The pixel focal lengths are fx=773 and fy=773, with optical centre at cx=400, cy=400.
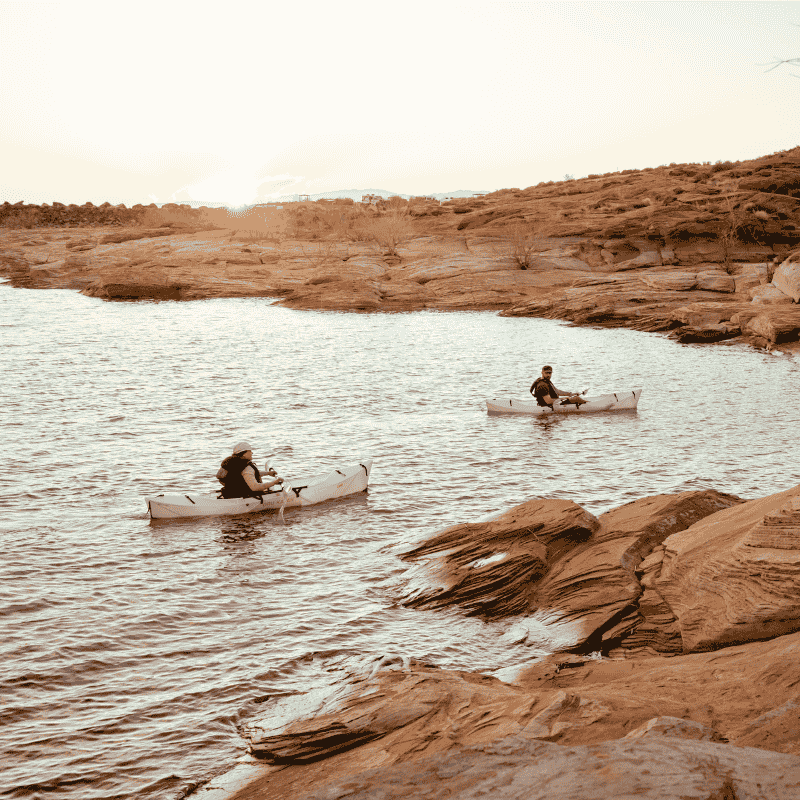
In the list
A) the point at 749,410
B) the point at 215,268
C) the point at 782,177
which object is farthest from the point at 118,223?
the point at 749,410

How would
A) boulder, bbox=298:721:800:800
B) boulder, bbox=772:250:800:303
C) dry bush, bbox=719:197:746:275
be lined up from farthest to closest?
1. dry bush, bbox=719:197:746:275
2. boulder, bbox=772:250:800:303
3. boulder, bbox=298:721:800:800

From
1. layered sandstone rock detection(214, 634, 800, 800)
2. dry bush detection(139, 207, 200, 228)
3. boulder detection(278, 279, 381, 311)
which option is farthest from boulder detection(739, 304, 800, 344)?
dry bush detection(139, 207, 200, 228)

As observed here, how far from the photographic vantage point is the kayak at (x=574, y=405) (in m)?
25.5

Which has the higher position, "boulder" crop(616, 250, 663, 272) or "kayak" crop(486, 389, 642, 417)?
"boulder" crop(616, 250, 663, 272)

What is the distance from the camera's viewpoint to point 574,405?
2566 centimetres

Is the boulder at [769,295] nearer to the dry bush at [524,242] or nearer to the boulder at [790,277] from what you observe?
the boulder at [790,277]

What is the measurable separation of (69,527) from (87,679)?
19.9 ft

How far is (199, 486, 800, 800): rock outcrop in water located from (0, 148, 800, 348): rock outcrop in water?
103ft

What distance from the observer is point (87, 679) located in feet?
31.0

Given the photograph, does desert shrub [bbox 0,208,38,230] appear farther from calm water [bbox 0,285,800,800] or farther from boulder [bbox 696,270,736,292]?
boulder [bbox 696,270,736,292]

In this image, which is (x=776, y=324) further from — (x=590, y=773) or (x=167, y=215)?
(x=167, y=215)

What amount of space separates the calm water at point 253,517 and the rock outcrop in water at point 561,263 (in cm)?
983

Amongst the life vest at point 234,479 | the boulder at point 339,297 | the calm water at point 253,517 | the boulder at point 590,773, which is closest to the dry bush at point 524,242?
the boulder at point 339,297

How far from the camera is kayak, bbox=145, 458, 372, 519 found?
50.3ft
